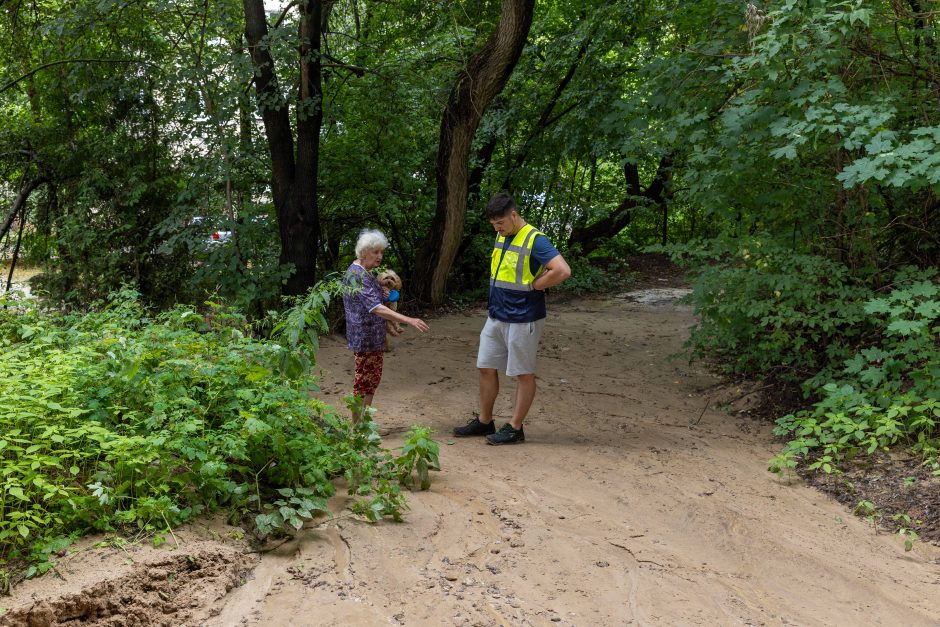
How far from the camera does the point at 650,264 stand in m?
15.8

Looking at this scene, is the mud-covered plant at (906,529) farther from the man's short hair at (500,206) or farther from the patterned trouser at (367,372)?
the patterned trouser at (367,372)

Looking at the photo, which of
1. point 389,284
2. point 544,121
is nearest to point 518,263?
point 389,284

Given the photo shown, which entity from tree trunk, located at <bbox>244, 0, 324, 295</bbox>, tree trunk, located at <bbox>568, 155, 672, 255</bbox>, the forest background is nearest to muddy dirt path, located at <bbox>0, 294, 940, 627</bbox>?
the forest background

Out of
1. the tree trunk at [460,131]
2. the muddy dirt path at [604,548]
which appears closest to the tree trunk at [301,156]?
the tree trunk at [460,131]

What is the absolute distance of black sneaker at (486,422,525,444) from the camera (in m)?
5.78

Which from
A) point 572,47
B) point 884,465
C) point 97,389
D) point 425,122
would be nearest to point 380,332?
point 97,389

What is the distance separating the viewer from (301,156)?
918 centimetres

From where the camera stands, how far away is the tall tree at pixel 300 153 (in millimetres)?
8680

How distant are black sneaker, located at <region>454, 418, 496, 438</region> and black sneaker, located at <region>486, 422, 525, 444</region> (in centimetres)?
16

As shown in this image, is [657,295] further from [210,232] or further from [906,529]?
[906,529]

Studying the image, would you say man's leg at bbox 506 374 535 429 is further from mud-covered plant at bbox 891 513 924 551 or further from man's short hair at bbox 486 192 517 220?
mud-covered plant at bbox 891 513 924 551

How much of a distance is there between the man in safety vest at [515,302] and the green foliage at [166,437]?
122 centimetres

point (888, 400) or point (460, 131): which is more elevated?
point (460, 131)

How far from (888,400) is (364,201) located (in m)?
6.97
